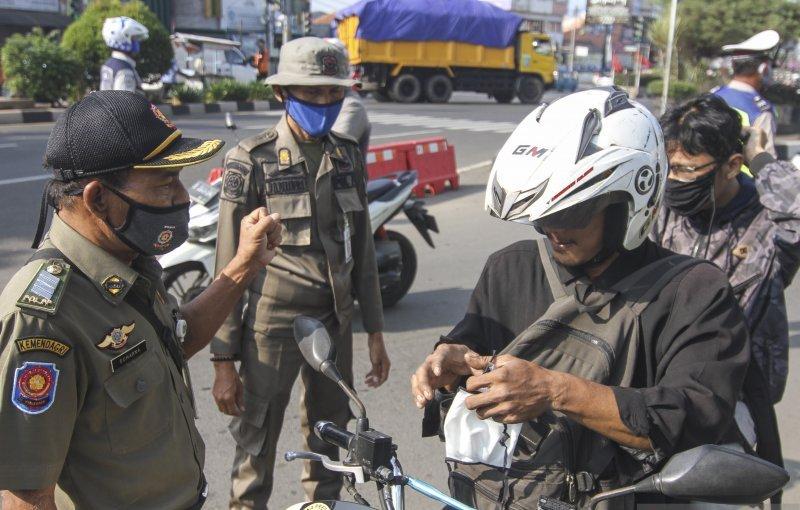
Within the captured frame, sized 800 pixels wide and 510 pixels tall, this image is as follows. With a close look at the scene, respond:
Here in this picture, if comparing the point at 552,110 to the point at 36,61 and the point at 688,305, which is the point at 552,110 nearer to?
the point at 688,305

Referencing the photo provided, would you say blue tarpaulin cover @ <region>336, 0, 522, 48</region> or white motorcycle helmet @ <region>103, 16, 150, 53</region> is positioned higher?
blue tarpaulin cover @ <region>336, 0, 522, 48</region>

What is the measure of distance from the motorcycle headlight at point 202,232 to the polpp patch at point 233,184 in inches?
103

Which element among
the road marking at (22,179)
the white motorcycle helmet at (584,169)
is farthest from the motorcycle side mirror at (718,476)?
the road marking at (22,179)

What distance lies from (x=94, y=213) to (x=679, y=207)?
70.9 inches

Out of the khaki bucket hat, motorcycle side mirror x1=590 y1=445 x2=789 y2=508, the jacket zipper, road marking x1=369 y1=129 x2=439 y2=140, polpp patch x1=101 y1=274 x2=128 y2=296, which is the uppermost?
the khaki bucket hat

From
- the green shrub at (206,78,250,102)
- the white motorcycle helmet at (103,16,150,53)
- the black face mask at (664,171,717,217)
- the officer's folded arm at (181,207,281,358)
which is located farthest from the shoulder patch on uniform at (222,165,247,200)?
the green shrub at (206,78,250,102)

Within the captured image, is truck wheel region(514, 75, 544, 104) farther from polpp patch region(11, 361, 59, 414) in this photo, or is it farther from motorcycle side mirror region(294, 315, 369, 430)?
polpp patch region(11, 361, 59, 414)

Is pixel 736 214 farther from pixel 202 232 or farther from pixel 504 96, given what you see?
pixel 504 96

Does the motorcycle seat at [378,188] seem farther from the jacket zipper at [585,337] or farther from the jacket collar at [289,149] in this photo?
the jacket zipper at [585,337]

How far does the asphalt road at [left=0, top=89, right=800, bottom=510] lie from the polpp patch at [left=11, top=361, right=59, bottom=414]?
82.3 inches

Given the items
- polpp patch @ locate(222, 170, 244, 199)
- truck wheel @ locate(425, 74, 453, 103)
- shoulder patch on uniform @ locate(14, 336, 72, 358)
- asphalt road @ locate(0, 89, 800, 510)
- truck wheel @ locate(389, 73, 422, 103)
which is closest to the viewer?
shoulder patch on uniform @ locate(14, 336, 72, 358)

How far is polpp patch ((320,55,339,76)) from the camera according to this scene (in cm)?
308

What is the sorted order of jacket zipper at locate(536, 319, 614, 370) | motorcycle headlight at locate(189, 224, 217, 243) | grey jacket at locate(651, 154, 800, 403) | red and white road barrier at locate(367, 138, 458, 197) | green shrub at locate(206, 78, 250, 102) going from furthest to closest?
green shrub at locate(206, 78, 250, 102)
red and white road barrier at locate(367, 138, 458, 197)
motorcycle headlight at locate(189, 224, 217, 243)
grey jacket at locate(651, 154, 800, 403)
jacket zipper at locate(536, 319, 614, 370)

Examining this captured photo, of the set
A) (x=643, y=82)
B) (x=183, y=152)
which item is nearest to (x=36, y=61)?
(x=183, y=152)
